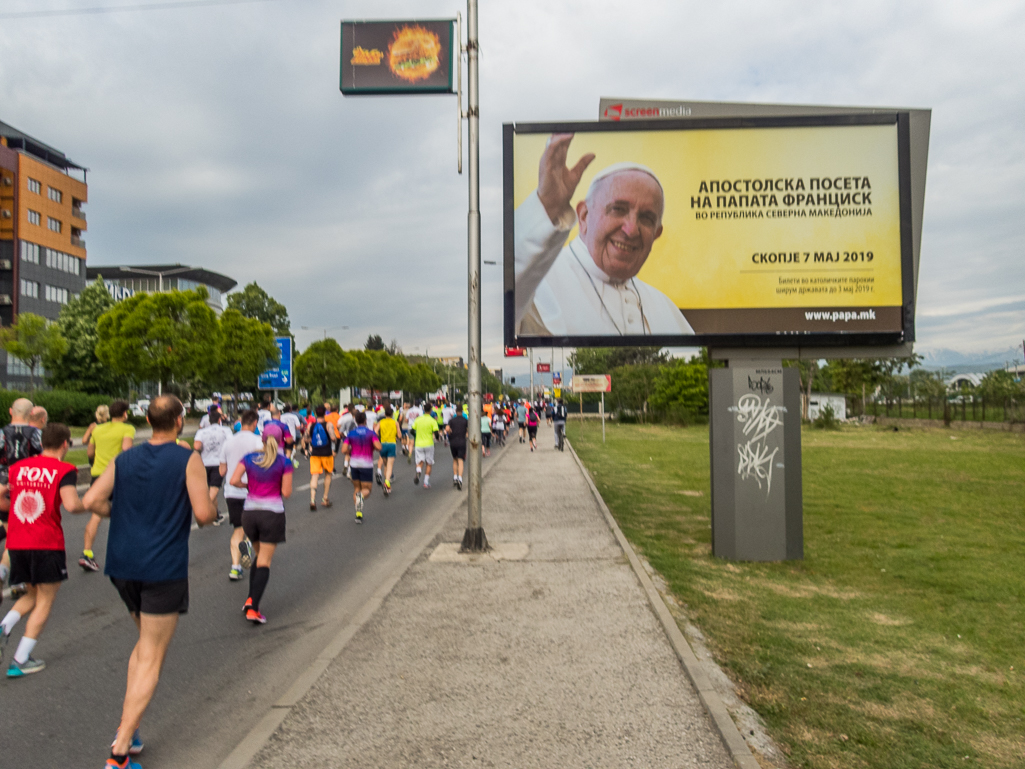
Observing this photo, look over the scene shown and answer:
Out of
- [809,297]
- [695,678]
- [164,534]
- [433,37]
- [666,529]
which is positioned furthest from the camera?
[666,529]

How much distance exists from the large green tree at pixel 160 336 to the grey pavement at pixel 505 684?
118 ft

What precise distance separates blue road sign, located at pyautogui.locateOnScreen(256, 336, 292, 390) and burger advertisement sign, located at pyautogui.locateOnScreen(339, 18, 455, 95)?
1413 inches

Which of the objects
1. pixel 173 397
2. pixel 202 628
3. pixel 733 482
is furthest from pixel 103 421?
pixel 733 482

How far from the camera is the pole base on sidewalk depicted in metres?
9.20

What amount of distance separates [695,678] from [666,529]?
21.6 ft

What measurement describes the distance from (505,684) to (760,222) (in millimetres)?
6068

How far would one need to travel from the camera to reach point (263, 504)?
21.3ft

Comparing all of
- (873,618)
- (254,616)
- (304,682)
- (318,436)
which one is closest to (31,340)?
(318,436)

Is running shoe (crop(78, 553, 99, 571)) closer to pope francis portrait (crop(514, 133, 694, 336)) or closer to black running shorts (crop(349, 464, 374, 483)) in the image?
black running shorts (crop(349, 464, 374, 483))

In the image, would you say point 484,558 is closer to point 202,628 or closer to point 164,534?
point 202,628

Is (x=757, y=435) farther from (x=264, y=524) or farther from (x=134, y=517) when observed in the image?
(x=134, y=517)

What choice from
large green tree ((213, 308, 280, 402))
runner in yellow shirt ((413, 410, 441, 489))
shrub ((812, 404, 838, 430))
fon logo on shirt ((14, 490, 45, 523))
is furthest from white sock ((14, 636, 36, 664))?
shrub ((812, 404, 838, 430))

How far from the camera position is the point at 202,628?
6.23m

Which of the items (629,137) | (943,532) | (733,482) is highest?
(629,137)
